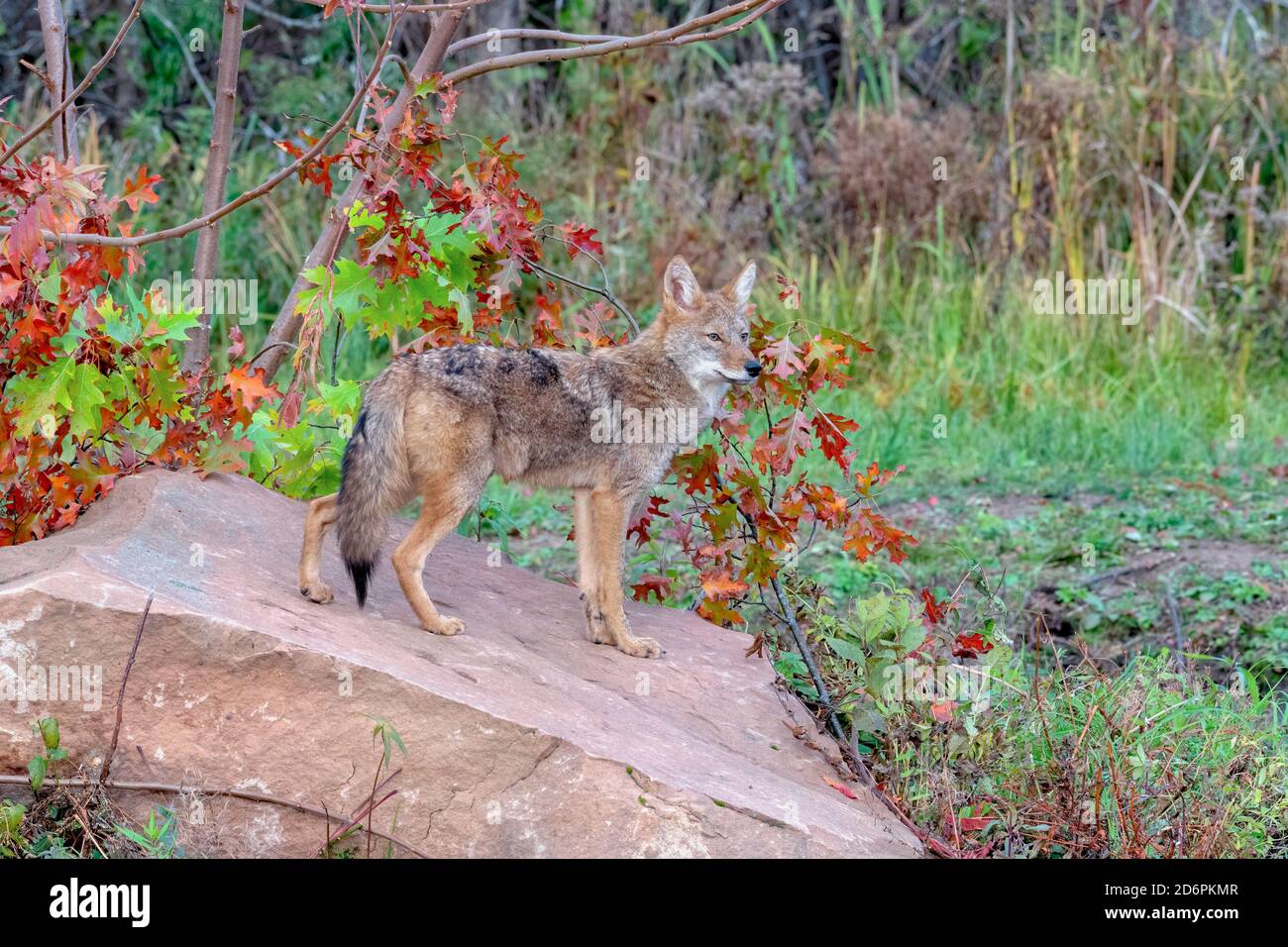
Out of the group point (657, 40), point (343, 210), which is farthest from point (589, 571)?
point (657, 40)

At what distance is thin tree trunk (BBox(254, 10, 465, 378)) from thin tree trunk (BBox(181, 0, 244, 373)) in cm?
30

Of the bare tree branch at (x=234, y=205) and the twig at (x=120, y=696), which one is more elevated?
the bare tree branch at (x=234, y=205)

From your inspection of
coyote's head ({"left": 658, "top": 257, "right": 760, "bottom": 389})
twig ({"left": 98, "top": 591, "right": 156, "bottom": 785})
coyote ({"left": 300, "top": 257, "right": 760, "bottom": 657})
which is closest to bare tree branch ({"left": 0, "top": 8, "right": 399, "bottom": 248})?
coyote ({"left": 300, "top": 257, "right": 760, "bottom": 657})

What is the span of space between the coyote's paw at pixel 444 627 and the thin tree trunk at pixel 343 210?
1.86 m

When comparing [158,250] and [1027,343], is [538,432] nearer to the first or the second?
[1027,343]

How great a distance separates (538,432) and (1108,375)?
24.5 ft

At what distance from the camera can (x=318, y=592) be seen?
504 centimetres

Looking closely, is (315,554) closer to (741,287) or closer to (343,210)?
(343,210)

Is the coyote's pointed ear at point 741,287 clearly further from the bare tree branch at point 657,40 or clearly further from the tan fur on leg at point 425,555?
the tan fur on leg at point 425,555

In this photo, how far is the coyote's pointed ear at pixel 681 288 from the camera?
632cm

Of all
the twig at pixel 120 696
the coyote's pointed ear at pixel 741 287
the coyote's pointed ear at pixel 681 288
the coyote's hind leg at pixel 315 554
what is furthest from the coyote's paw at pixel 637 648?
the twig at pixel 120 696

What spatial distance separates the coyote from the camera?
5102 mm

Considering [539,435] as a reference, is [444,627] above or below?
below

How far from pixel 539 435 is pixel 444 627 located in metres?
0.86
